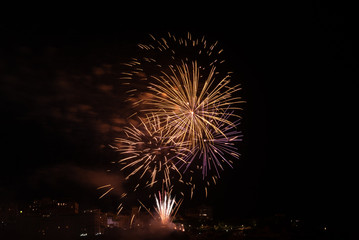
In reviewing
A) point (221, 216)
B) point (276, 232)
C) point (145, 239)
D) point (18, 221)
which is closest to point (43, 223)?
point (18, 221)

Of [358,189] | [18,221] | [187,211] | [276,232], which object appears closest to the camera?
[276,232]

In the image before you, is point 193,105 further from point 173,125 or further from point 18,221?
point 18,221

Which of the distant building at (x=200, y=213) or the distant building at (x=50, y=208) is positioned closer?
the distant building at (x=50, y=208)

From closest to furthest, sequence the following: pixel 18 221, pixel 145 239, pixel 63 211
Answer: pixel 145 239
pixel 18 221
pixel 63 211

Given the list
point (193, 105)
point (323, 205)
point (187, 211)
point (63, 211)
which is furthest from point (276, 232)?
point (187, 211)

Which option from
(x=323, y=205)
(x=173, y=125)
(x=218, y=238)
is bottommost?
(x=218, y=238)

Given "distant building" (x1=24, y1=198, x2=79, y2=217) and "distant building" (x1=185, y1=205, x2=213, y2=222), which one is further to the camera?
"distant building" (x1=185, y1=205, x2=213, y2=222)

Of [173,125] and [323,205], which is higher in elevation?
[173,125]

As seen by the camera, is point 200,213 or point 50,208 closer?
point 50,208

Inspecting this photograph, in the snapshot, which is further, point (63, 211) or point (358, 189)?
point (63, 211)

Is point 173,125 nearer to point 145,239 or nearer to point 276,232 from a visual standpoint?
point 145,239
